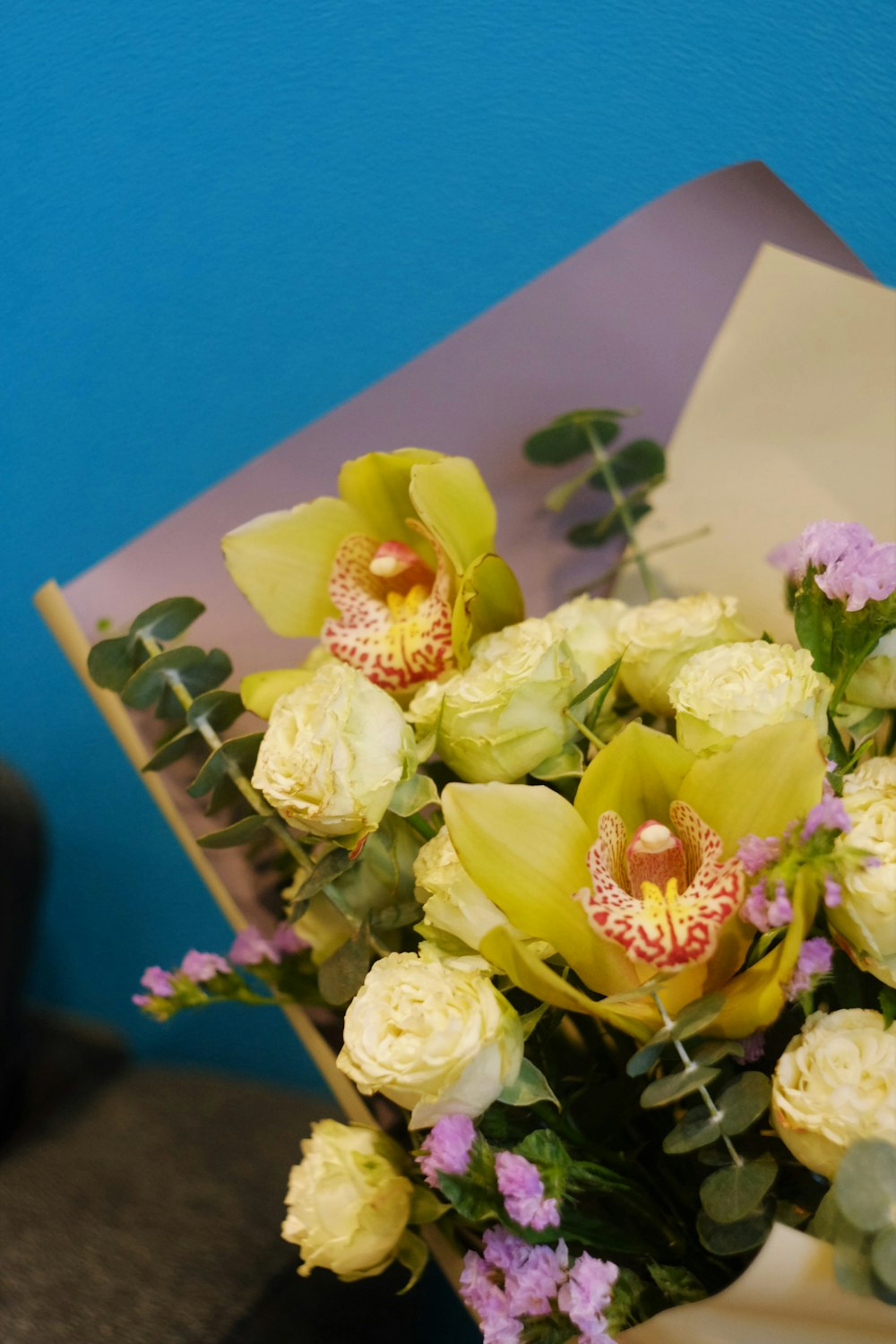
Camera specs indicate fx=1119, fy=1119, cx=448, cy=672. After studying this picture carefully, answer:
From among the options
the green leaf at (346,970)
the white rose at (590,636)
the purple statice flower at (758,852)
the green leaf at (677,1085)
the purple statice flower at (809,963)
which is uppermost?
the white rose at (590,636)

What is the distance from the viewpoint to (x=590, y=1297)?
20.7 inches

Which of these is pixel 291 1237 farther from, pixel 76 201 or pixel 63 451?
pixel 76 201

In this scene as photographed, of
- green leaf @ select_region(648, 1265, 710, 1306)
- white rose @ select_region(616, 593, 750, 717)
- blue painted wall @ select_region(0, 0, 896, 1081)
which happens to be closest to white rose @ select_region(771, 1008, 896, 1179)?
green leaf @ select_region(648, 1265, 710, 1306)

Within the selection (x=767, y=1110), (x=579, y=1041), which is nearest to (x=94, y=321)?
(x=579, y=1041)

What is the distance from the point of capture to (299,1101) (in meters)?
1.18

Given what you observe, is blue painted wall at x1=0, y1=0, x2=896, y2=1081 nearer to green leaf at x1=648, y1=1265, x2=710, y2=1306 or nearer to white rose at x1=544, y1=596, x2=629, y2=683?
white rose at x1=544, y1=596, x2=629, y2=683

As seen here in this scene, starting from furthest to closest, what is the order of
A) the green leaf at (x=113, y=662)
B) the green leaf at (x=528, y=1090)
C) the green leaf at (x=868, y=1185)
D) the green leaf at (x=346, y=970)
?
the green leaf at (x=113, y=662) < the green leaf at (x=346, y=970) < the green leaf at (x=528, y=1090) < the green leaf at (x=868, y=1185)

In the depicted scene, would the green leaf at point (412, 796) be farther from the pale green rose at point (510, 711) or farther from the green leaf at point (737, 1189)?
the green leaf at point (737, 1189)

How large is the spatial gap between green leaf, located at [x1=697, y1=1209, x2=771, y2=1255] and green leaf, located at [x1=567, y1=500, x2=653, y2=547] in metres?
0.50

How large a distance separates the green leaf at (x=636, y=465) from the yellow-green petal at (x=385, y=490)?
6.9 inches

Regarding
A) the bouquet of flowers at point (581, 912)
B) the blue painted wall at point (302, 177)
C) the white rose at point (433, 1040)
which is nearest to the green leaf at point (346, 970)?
the bouquet of flowers at point (581, 912)

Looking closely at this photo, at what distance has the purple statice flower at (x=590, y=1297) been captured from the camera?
1.72ft

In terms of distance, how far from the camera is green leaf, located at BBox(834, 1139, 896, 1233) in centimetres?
45

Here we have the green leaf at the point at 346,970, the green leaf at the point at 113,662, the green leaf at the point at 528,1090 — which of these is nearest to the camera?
the green leaf at the point at 528,1090
